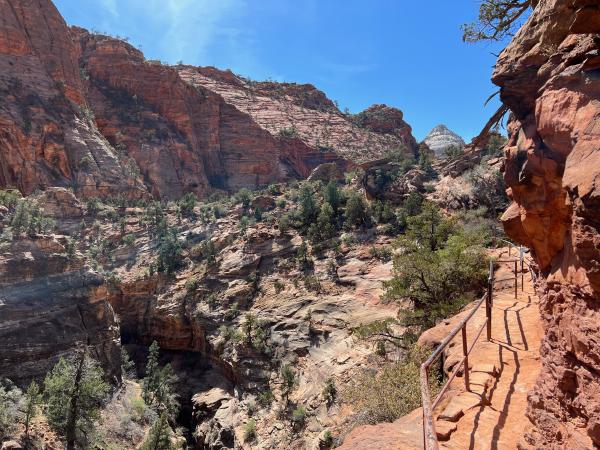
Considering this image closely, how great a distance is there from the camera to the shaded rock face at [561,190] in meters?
3.58

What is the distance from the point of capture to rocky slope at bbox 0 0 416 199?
47656mm

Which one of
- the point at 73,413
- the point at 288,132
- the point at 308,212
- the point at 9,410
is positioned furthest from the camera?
the point at 288,132

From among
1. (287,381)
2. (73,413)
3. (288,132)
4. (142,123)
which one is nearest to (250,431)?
(287,381)

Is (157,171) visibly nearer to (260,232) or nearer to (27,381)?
(260,232)

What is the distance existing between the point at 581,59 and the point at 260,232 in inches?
1279

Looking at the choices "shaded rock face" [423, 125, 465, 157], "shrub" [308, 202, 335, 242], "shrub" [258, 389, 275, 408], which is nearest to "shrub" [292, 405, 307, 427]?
"shrub" [258, 389, 275, 408]

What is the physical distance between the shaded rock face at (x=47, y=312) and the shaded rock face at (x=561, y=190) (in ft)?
89.4

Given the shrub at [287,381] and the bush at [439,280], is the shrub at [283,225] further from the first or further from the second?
the bush at [439,280]

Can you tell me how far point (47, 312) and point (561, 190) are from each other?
95.5 ft

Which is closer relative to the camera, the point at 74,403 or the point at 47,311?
the point at 74,403

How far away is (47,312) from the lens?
25141mm

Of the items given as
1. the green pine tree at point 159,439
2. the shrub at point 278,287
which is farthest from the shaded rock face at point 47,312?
the shrub at point 278,287

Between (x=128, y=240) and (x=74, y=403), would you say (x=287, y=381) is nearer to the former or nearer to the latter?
(x=74, y=403)

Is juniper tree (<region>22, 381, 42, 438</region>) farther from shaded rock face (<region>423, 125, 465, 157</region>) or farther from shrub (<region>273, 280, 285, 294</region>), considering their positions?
shaded rock face (<region>423, 125, 465, 157</region>)
